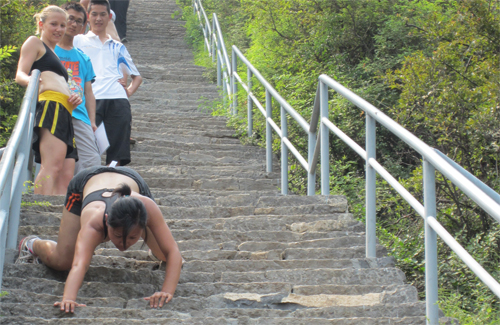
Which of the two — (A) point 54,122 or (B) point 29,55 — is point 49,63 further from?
(A) point 54,122

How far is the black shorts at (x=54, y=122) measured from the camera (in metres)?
4.50

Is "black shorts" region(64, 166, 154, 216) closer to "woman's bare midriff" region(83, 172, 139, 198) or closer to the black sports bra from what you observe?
"woman's bare midriff" region(83, 172, 139, 198)

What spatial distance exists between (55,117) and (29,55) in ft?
1.56

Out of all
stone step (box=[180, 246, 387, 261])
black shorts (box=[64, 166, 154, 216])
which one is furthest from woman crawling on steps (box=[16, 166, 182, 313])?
stone step (box=[180, 246, 387, 261])

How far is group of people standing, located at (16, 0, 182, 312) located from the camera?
121 inches

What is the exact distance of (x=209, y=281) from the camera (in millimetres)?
3490

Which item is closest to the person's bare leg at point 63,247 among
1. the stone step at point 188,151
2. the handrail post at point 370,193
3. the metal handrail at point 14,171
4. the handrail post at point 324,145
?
the metal handrail at point 14,171

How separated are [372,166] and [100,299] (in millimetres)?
1687

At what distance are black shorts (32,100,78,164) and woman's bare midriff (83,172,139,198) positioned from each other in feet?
3.97

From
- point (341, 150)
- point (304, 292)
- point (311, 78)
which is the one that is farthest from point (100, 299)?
point (311, 78)

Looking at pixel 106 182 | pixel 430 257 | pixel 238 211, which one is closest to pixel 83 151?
pixel 238 211

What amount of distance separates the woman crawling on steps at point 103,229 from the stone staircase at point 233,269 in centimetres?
10

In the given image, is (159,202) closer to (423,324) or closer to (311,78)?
(423,324)

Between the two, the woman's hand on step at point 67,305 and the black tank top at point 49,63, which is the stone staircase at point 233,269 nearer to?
the woman's hand on step at point 67,305
